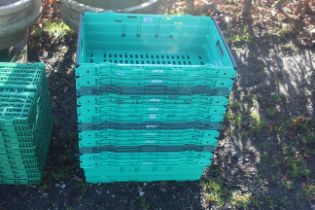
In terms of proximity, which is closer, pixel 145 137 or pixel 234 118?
pixel 145 137

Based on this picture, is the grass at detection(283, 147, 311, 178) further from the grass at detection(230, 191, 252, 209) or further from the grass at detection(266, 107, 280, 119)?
the grass at detection(230, 191, 252, 209)

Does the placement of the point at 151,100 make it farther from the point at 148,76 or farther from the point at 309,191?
the point at 309,191

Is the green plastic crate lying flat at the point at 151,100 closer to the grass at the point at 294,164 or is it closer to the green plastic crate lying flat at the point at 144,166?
the green plastic crate lying flat at the point at 144,166

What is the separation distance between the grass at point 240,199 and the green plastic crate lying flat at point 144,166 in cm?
40

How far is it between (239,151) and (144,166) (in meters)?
1.24

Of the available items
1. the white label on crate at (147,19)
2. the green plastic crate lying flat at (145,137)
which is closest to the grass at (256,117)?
the green plastic crate lying flat at (145,137)

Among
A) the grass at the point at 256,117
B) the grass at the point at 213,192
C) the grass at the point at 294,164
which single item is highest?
the grass at the point at 256,117

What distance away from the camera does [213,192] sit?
3.82 metres

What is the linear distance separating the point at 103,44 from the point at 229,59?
1283mm

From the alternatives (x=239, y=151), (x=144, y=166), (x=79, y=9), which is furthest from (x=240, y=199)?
(x=79, y=9)

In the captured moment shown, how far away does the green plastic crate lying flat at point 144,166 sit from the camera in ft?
11.2

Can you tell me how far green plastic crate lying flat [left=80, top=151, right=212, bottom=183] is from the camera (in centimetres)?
342

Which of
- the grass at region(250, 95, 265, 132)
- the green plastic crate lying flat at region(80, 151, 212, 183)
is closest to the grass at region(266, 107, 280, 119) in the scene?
the grass at region(250, 95, 265, 132)

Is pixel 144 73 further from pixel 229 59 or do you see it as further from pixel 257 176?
pixel 257 176
